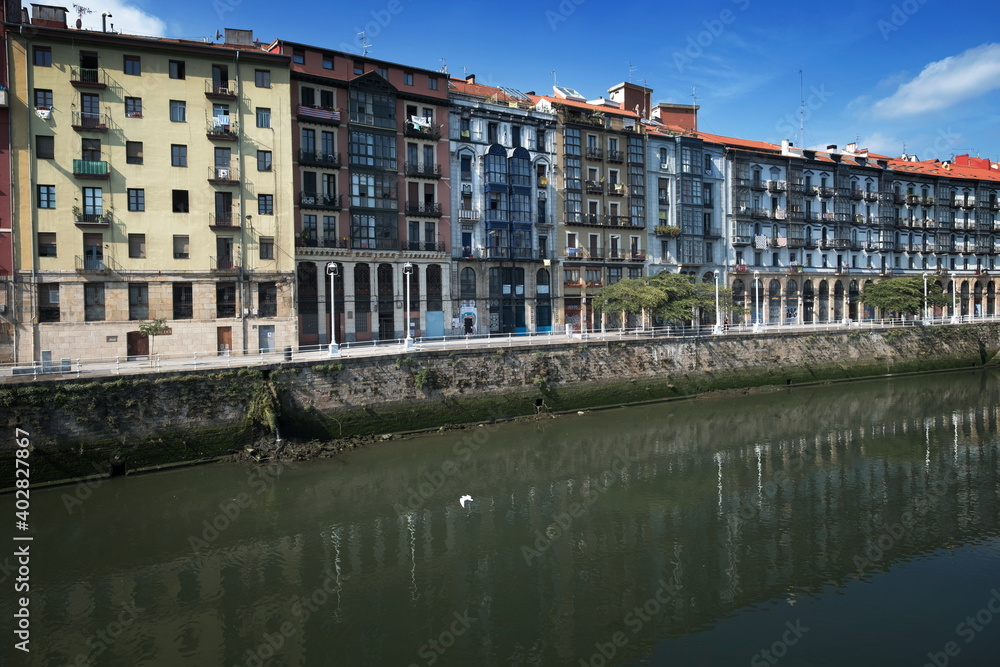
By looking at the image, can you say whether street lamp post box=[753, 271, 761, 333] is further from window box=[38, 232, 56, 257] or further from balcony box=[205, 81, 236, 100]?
window box=[38, 232, 56, 257]

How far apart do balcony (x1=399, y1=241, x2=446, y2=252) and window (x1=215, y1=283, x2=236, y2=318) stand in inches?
502

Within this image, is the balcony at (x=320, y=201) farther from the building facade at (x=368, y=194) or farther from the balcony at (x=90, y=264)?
the balcony at (x=90, y=264)

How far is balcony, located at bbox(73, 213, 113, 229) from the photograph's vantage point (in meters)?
36.3

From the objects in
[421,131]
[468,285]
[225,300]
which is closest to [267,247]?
[225,300]

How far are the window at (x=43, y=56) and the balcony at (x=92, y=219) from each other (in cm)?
827

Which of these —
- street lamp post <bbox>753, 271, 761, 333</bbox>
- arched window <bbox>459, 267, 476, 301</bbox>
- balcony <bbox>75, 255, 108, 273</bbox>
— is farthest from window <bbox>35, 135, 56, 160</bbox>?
street lamp post <bbox>753, 271, 761, 333</bbox>

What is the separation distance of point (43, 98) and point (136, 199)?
7063mm

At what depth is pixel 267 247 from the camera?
1617 inches

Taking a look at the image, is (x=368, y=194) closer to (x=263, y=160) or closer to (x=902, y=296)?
(x=263, y=160)

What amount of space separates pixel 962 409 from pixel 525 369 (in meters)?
28.5

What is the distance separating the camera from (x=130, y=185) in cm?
3759

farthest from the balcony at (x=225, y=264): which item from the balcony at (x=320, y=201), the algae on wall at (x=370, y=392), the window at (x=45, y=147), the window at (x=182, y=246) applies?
the algae on wall at (x=370, y=392)

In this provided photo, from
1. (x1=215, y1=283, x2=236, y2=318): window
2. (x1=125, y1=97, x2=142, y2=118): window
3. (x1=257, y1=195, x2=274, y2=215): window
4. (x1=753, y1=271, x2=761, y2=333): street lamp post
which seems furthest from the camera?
(x1=753, y1=271, x2=761, y2=333): street lamp post

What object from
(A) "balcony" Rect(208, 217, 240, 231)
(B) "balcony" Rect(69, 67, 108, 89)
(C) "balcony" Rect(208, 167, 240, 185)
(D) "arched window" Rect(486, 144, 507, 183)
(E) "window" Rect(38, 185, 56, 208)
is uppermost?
(B) "balcony" Rect(69, 67, 108, 89)
